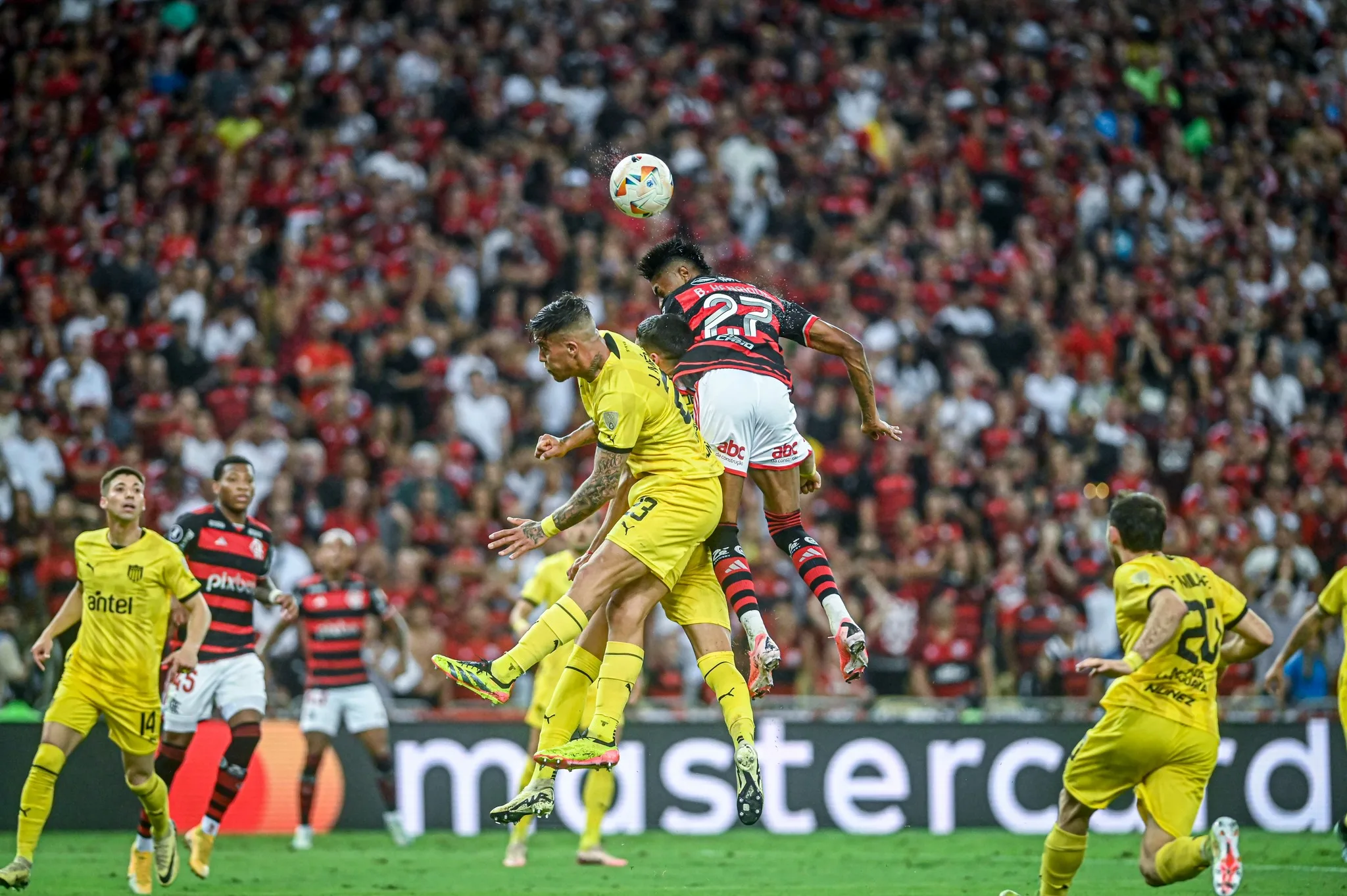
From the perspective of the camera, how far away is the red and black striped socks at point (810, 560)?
9.72m

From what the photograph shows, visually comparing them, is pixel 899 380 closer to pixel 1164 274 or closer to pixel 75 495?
pixel 1164 274

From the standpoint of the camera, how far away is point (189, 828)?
48.8 ft

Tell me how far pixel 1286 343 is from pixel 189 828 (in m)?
15.2

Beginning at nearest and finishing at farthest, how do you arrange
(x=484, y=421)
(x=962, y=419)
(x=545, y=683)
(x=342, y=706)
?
(x=545, y=683) → (x=342, y=706) → (x=484, y=421) → (x=962, y=419)

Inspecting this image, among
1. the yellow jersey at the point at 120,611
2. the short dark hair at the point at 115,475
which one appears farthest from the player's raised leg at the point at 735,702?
the short dark hair at the point at 115,475

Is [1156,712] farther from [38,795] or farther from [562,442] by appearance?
[38,795]

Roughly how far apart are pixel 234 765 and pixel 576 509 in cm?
519

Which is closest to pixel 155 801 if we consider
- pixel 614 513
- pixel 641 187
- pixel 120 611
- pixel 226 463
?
pixel 120 611

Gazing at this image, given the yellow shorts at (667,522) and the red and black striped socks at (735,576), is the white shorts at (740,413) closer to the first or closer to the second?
the red and black striped socks at (735,576)

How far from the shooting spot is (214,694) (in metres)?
12.7

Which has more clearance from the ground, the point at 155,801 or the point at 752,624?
the point at 752,624

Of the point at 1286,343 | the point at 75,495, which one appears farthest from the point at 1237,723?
the point at 75,495

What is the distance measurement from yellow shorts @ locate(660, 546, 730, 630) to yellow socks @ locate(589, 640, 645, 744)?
441mm

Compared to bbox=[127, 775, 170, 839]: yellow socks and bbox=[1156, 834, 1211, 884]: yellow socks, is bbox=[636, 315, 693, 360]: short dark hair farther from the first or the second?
bbox=[127, 775, 170, 839]: yellow socks
